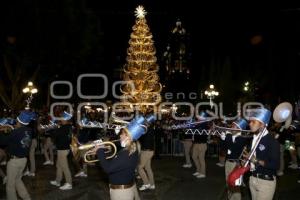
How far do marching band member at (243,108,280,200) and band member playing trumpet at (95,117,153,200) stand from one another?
1.81 metres

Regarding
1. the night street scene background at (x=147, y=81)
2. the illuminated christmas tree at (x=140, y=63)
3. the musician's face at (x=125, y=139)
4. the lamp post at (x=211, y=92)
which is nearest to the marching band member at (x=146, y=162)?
the night street scene background at (x=147, y=81)

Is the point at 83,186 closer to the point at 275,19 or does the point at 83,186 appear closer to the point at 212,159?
the point at 212,159

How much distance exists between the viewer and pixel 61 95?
104 feet

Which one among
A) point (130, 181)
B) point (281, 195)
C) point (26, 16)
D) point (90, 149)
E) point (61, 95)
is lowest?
point (281, 195)

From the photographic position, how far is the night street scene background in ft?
42.4

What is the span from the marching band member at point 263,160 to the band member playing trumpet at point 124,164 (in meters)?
1.81

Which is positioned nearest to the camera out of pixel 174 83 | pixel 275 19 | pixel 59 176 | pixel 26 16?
pixel 59 176

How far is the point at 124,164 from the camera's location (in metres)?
6.60

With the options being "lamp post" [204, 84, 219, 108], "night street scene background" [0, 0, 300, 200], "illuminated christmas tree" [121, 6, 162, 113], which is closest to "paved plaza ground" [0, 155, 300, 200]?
"night street scene background" [0, 0, 300, 200]

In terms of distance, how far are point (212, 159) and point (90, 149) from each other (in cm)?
1194

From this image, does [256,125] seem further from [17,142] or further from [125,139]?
[17,142]

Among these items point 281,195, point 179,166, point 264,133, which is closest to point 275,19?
point 179,166

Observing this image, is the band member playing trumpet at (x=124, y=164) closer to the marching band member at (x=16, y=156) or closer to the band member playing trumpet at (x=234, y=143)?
the band member playing trumpet at (x=234, y=143)

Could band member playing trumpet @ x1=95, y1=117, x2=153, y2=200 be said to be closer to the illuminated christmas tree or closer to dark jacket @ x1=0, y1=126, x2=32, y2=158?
dark jacket @ x1=0, y1=126, x2=32, y2=158
